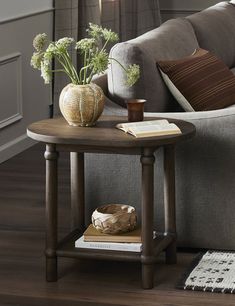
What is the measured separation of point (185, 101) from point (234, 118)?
1.44ft

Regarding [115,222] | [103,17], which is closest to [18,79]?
[103,17]

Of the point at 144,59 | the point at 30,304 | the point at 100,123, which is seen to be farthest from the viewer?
the point at 144,59

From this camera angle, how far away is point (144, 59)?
3.92 m

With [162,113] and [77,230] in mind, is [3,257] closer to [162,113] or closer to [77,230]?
[77,230]

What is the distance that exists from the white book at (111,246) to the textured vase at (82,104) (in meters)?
0.46

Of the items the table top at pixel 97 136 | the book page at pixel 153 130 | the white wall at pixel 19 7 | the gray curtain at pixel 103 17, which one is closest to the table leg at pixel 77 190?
the table top at pixel 97 136

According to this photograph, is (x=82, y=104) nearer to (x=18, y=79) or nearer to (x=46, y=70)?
(x=46, y=70)

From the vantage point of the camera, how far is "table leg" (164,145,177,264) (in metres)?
3.67

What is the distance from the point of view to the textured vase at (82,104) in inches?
139

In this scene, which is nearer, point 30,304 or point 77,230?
point 30,304

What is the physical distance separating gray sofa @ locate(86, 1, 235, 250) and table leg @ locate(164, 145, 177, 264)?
121 mm

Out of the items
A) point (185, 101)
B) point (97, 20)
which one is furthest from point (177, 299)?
point (97, 20)

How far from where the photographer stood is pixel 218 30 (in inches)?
225

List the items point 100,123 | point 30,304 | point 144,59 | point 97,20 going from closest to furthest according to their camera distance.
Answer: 1. point 30,304
2. point 100,123
3. point 144,59
4. point 97,20
